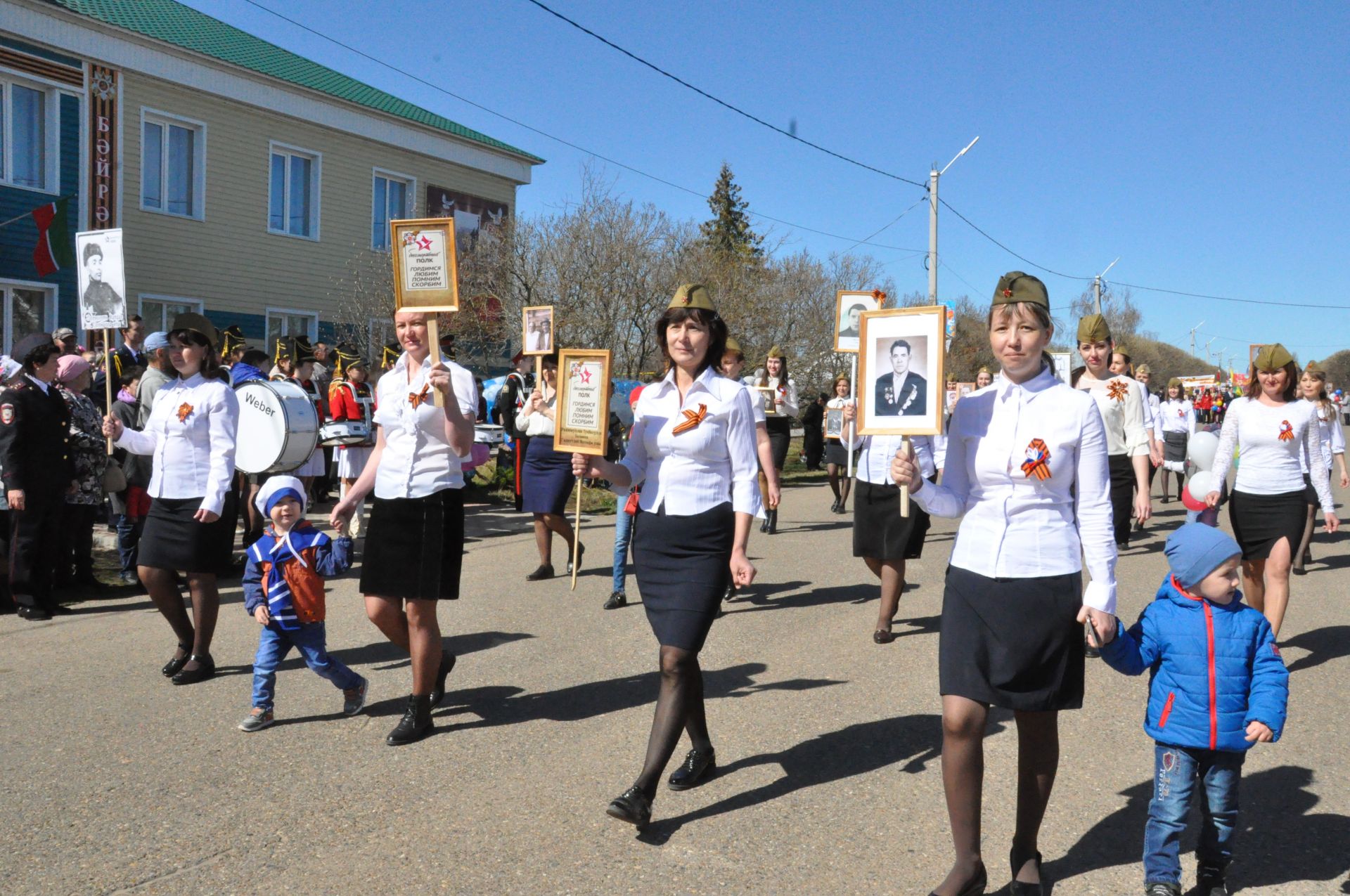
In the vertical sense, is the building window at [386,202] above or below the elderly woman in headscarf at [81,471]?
above

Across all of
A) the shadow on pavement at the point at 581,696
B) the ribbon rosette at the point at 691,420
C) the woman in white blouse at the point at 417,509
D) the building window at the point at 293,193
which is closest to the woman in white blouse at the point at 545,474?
the shadow on pavement at the point at 581,696

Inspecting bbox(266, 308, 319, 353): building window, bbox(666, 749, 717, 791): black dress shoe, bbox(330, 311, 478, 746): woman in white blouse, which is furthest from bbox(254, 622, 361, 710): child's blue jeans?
bbox(266, 308, 319, 353): building window

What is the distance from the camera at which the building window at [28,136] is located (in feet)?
61.3

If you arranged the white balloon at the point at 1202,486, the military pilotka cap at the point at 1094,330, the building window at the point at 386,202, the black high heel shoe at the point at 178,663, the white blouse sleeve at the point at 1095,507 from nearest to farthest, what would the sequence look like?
the white blouse sleeve at the point at 1095,507
the black high heel shoe at the point at 178,663
the white balloon at the point at 1202,486
the military pilotka cap at the point at 1094,330
the building window at the point at 386,202

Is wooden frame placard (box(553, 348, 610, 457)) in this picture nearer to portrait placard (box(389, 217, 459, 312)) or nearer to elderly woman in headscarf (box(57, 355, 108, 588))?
portrait placard (box(389, 217, 459, 312))

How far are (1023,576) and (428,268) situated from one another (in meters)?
2.85

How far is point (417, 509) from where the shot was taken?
5.30 m

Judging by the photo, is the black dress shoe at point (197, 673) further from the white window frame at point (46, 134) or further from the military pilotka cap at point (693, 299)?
the white window frame at point (46, 134)

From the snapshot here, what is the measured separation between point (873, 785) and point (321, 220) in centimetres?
2233

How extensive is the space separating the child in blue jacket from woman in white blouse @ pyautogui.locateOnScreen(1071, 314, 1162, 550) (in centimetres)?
466

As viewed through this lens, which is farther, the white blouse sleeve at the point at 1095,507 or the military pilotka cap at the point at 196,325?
the military pilotka cap at the point at 196,325

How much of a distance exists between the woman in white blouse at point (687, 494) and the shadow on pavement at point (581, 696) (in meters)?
1.22

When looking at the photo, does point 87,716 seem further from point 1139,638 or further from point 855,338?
point 855,338

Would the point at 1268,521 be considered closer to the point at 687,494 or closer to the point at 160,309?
the point at 687,494
